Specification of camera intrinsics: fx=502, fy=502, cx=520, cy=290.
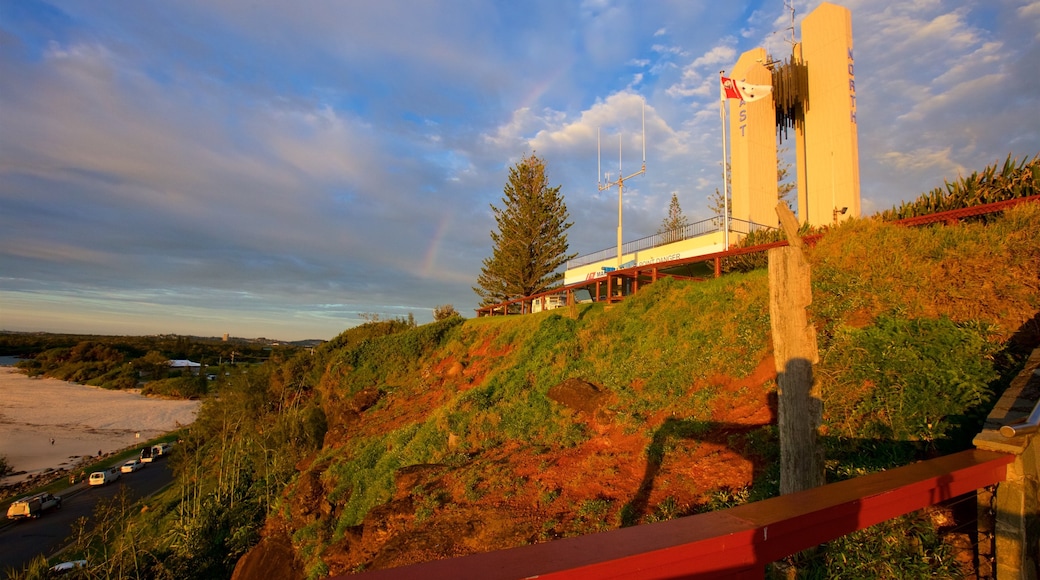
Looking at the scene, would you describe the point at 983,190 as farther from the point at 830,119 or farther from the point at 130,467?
the point at 130,467

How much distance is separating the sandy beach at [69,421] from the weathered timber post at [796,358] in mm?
54636

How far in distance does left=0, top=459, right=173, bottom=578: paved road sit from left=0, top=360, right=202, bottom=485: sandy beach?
8.31 m

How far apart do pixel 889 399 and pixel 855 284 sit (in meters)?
2.89

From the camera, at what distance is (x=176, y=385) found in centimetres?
7894

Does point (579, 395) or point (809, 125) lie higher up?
point (809, 125)

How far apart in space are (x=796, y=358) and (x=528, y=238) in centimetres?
2889

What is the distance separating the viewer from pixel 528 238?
32.1m

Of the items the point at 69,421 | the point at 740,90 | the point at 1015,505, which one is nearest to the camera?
the point at 1015,505

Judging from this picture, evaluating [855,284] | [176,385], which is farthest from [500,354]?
[176,385]

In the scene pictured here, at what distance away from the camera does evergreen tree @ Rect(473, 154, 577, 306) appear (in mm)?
31844

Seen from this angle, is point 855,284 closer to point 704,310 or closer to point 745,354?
point 745,354

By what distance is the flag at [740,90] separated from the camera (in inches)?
645

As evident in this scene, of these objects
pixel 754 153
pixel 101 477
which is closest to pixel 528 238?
pixel 754 153

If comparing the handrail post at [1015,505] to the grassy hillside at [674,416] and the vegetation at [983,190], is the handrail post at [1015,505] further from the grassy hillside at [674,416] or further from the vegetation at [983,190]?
the vegetation at [983,190]
